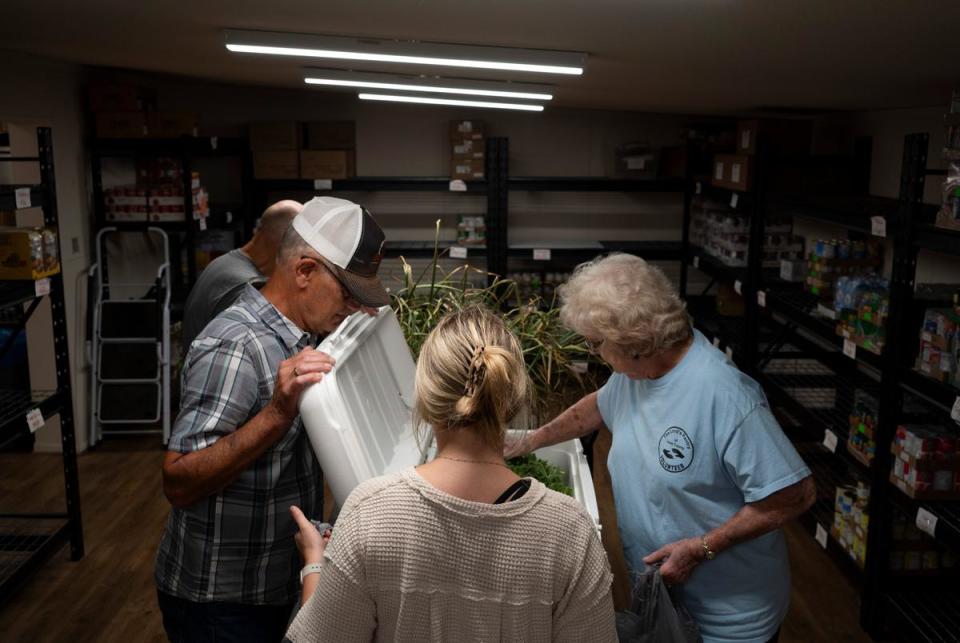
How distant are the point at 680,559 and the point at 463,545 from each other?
855mm

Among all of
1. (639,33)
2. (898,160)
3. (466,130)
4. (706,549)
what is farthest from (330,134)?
(706,549)

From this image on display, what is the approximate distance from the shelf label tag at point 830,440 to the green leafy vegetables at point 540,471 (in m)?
1.91

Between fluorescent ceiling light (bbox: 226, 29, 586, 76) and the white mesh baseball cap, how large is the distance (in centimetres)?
143

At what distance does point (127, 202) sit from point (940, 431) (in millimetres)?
4983

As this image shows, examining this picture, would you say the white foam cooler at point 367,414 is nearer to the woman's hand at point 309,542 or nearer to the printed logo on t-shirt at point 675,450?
the woman's hand at point 309,542

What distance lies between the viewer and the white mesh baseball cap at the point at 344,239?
1.79 metres

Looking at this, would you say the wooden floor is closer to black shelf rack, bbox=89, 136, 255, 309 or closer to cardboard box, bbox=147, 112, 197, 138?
black shelf rack, bbox=89, 136, 255, 309

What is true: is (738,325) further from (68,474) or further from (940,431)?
(68,474)

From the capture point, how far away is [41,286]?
3736 mm

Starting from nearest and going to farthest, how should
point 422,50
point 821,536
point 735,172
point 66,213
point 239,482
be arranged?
point 239,482 < point 422,50 < point 821,536 < point 735,172 < point 66,213

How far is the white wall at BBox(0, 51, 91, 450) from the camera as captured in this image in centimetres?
539

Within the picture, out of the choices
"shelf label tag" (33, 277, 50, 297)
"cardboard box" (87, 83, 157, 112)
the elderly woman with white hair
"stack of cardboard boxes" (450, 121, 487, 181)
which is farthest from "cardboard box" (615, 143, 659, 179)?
the elderly woman with white hair

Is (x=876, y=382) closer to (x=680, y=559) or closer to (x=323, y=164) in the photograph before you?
(x=680, y=559)

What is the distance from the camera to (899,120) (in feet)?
16.7
